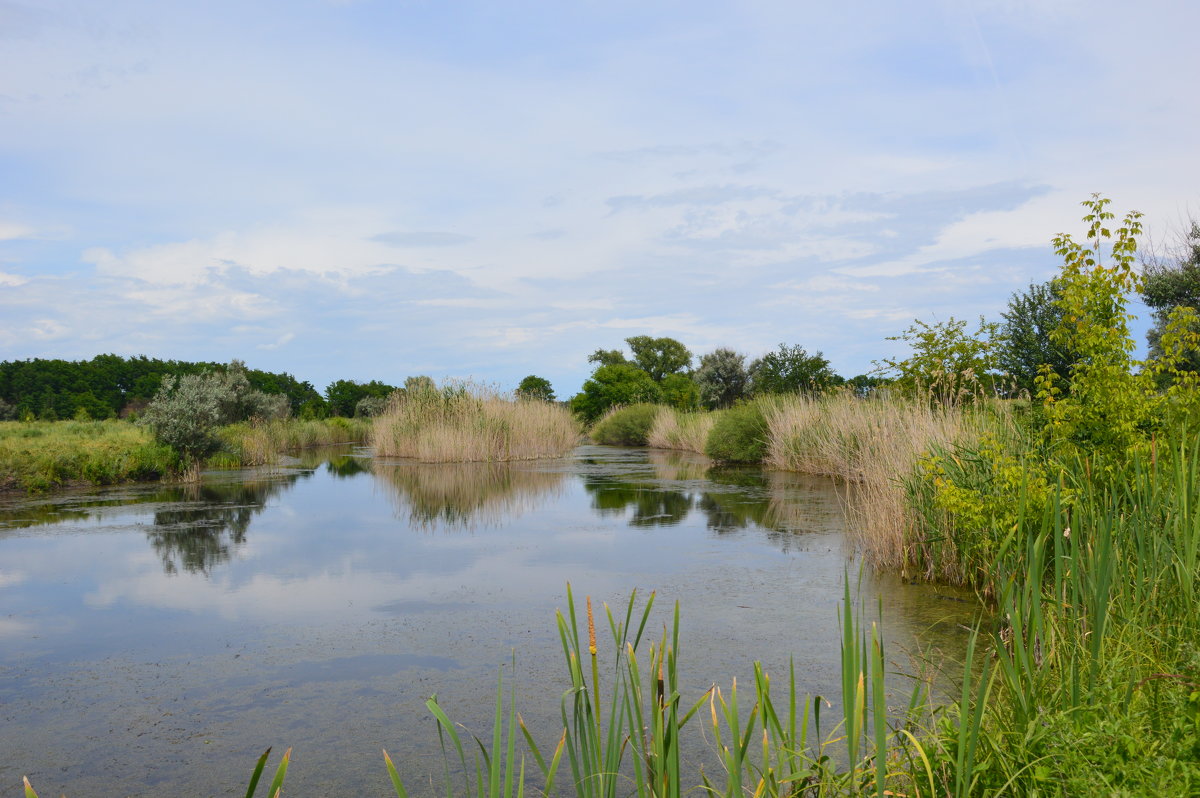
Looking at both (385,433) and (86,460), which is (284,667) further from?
(385,433)

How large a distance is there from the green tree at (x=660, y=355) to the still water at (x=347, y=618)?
138 feet

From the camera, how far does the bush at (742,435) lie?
63.7 ft

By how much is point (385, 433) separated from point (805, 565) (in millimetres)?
17768

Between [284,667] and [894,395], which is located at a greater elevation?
[894,395]

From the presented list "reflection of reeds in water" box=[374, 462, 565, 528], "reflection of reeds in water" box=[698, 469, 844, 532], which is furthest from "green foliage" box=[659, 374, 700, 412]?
"reflection of reeds in water" box=[698, 469, 844, 532]

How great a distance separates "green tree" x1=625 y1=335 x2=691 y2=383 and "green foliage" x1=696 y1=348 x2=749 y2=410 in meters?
15.6

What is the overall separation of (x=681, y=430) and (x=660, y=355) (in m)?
29.3

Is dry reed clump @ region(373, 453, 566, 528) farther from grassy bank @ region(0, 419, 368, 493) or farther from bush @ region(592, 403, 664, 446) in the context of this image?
bush @ region(592, 403, 664, 446)

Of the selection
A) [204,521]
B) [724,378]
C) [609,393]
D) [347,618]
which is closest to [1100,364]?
[347,618]

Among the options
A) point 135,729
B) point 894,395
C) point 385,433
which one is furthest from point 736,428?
point 135,729

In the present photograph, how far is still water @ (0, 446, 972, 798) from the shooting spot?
378cm

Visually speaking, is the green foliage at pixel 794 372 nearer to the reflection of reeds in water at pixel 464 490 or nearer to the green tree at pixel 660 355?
the reflection of reeds in water at pixel 464 490

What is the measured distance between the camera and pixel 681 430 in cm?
A: 2575

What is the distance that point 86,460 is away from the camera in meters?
15.9
